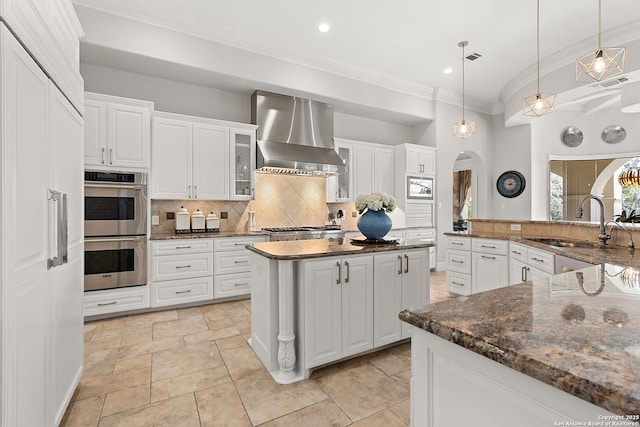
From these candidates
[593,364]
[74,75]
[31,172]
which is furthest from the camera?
[74,75]

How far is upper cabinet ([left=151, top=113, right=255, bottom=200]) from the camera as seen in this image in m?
3.81

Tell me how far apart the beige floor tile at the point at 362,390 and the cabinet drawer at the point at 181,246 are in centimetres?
230

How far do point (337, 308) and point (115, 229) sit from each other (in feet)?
8.57

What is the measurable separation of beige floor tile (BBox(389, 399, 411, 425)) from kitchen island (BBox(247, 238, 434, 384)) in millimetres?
529

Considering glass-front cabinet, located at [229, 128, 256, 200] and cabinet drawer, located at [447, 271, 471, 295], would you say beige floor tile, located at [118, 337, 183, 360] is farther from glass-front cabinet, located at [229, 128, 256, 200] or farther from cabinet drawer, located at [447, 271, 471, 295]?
cabinet drawer, located at [447, 271, 471, 295]

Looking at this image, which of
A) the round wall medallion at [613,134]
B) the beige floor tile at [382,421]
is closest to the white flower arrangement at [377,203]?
the beige floor tile at [382,421]

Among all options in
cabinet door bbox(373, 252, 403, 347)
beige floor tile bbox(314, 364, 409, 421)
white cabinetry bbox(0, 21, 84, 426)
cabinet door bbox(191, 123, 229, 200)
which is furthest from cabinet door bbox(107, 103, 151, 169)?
beige floor tile bbox(314, 364, 409, 421)

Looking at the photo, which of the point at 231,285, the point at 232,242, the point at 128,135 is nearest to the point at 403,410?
the point at 231,285

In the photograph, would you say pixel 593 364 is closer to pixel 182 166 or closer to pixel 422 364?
pixel 422 364

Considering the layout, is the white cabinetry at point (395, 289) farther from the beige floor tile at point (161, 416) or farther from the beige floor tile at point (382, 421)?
the beige floor tile at point (161, 416)

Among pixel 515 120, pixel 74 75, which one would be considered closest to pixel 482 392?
pixel 74 75

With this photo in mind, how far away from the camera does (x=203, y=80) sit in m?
4.22

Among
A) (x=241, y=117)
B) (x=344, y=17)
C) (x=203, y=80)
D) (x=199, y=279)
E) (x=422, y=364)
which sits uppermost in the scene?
(x=344, y=17)

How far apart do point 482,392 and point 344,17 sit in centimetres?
400
